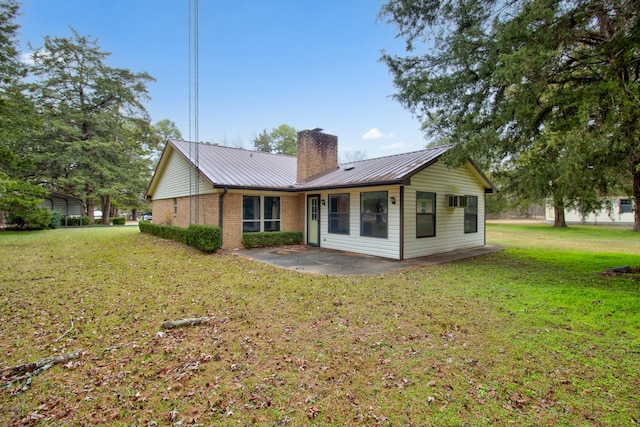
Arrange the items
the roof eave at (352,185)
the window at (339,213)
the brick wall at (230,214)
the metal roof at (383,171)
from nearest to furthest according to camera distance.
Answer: the roof eave at (352,185) → the metal roof at (383,171) → the window at (339,213) → the brick wall at (230,214)

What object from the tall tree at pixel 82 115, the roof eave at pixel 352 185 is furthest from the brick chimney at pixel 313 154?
the tall tree at pixel 82 115

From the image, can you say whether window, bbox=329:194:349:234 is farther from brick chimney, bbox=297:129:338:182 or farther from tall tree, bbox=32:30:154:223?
tall tree, bbox=32:30:154:223

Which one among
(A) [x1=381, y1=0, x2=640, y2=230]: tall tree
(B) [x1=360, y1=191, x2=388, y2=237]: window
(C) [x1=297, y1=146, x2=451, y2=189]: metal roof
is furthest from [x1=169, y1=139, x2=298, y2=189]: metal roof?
(A) [x1=381, y1=0, x2=640, y2=230]: tall tree

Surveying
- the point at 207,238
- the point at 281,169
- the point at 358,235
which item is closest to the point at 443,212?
the point at 358,235

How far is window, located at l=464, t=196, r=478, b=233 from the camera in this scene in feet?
41.5

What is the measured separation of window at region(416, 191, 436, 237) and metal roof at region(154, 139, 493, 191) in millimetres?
1199

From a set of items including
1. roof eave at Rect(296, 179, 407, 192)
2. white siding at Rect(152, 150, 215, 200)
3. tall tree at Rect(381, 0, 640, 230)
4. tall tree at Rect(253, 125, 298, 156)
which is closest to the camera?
tall tree at Rect(381, 0, 640, 230)

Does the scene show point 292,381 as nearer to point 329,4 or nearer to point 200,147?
point 329,4

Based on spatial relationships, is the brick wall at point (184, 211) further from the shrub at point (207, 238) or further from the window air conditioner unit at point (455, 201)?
the window air conditioner unit at point (455, 201)

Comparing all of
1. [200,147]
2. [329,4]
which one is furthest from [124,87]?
[329,4]

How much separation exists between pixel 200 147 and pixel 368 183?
30.2 ft

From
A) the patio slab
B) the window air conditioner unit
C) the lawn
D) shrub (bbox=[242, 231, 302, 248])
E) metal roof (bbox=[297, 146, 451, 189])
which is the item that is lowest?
the lawn

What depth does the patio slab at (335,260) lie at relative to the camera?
8.34m

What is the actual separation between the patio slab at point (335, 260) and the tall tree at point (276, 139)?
125 feet
